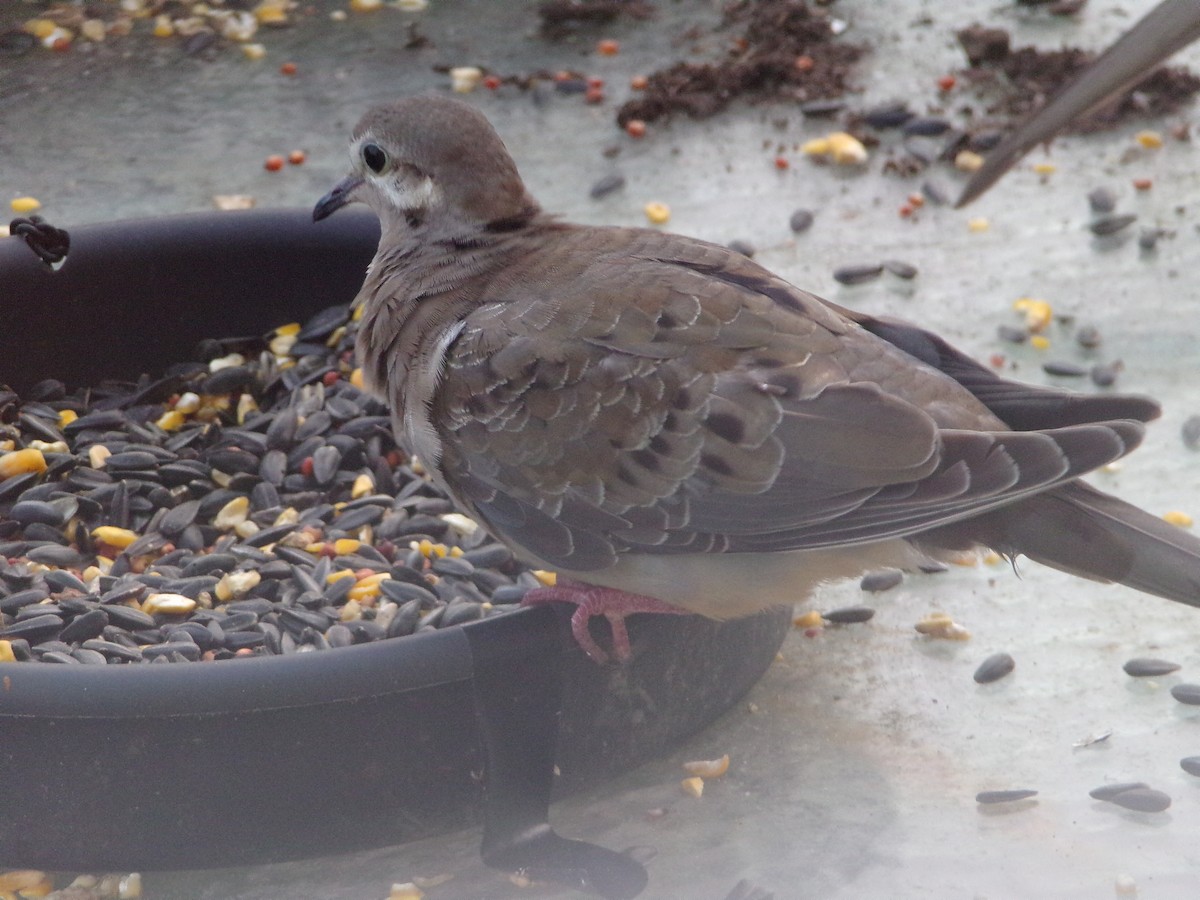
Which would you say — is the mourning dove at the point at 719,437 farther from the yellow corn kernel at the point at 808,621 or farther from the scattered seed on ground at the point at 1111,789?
the yellow corn kernel at the point at 808,621

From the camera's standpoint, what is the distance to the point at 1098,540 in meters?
2.52

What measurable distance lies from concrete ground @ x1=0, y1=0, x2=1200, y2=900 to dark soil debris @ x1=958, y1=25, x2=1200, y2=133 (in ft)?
0.35

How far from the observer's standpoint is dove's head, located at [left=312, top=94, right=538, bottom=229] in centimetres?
288

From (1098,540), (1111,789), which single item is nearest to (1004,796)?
(1111,789)

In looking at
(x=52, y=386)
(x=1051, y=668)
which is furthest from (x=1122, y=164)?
(x=52, y=386)

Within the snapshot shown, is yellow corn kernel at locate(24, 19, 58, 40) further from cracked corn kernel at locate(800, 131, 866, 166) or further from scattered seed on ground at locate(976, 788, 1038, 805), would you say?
scattered seed on ground at locate(976, 788, 1038, 805)

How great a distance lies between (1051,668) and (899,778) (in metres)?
0.54

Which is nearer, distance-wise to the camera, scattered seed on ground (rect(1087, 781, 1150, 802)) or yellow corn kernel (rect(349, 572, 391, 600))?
scattered seed on ground (rect(1087, 781, 1150, 802))

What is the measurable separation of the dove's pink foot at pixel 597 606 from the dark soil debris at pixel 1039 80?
3133mm

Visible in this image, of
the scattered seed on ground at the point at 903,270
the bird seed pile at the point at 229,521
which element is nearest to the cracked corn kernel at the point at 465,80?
the scattered seed on ground at the point at 903,270

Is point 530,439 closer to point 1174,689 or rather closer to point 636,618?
point 636,618

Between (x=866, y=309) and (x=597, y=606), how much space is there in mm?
2038

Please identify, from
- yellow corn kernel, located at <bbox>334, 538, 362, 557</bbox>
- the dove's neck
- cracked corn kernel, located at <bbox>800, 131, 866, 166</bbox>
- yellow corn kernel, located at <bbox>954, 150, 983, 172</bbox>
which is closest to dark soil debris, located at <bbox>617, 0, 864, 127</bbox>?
cracked corn kernel, located at <bbox>800, 131, 866, 166</bbox>

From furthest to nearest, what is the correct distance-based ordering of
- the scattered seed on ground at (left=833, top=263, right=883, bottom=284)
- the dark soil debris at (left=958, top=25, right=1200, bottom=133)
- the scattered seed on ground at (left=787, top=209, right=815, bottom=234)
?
1. the dark soil debris at (left=958, top=25, right=1200, bottom=133)
2. the scattered seed on ground at (left=787, top=209, right=815, bottom=234)
3. the scattered seed on ground at (left=833, top=263, right=883, bottom=284)
